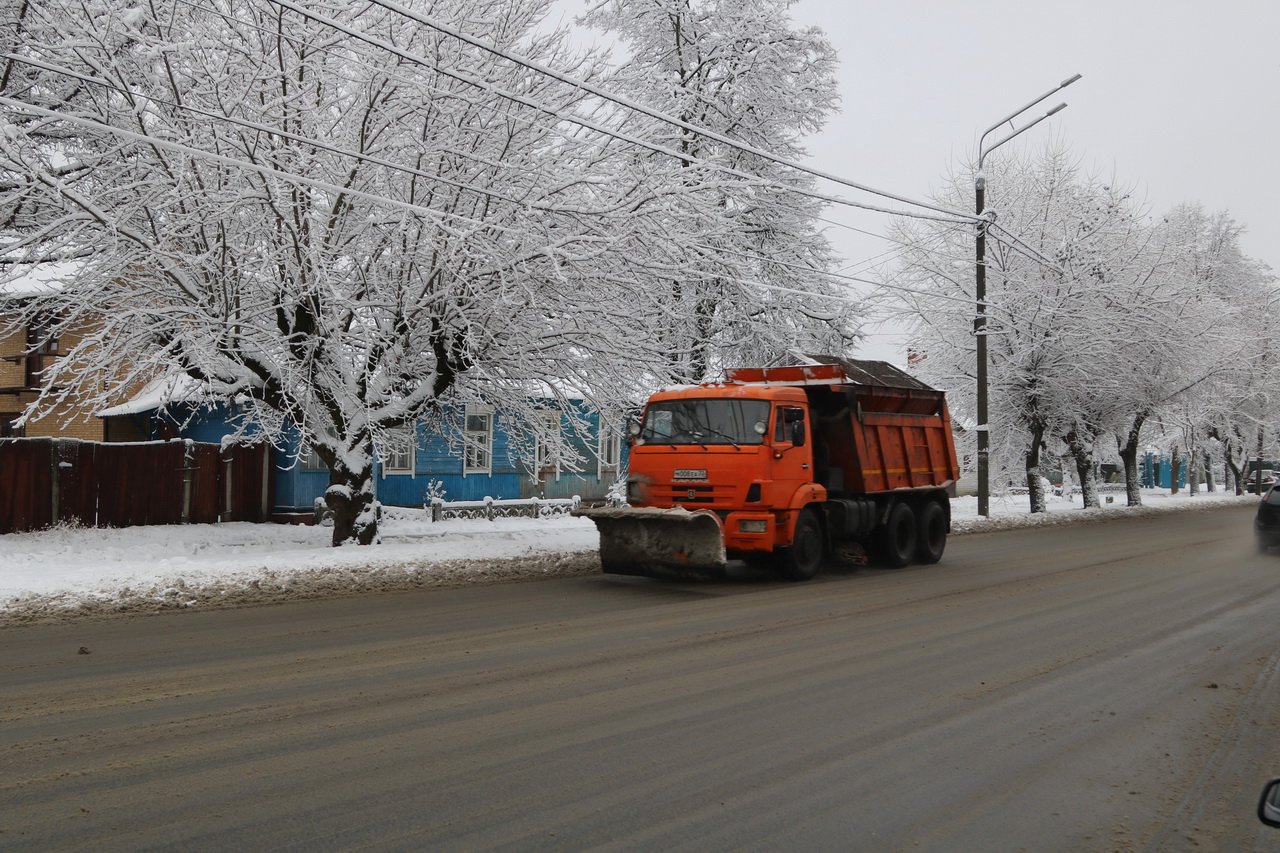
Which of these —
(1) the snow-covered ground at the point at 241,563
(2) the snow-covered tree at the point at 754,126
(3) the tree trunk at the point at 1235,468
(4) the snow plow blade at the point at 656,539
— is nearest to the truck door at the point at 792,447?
(4) the snow plow blade at the point at 656,539

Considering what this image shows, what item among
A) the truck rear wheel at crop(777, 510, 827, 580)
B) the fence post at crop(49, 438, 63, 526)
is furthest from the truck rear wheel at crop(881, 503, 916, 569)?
the fence post at crop(49, 438, 63, 526)

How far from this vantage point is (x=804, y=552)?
1444 cm

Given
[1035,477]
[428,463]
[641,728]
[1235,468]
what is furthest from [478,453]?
[1235,468]

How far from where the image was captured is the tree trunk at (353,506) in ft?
54.7

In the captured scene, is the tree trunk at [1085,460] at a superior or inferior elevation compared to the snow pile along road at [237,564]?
superior

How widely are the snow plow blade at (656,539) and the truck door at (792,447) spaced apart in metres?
1.31

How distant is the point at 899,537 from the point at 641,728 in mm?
11371

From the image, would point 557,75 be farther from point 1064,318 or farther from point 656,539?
point 1064,318

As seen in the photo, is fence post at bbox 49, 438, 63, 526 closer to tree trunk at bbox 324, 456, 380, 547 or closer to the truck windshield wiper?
tree trunk at bbox 324, 456, 380, 547

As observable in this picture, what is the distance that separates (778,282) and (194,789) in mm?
22051

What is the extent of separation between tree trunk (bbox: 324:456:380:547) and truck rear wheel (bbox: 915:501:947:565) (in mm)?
9136

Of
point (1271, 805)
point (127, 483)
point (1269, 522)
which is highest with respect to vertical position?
point (127, 483)

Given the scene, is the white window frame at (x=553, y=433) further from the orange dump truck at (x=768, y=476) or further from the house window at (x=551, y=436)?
the orange dump truck at (x=768, y=476)

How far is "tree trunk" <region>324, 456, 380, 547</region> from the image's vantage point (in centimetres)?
1669
